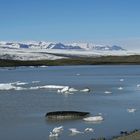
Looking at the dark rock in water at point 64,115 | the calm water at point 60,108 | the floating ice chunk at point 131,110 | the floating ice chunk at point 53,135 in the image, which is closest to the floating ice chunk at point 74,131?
the calm water at point 60,108

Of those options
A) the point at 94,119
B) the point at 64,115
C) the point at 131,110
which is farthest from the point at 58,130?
the point at 131,110

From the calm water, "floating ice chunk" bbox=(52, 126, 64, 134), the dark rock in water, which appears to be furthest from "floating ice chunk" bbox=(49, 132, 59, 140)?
the dark rock in water

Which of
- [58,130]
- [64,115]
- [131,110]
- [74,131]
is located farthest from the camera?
[131,110]

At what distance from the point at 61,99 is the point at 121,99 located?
356 centimetres

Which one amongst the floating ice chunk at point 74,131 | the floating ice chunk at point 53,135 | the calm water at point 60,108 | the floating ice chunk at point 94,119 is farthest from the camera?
the floating ice chunk at point 94,119

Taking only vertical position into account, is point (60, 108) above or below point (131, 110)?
below

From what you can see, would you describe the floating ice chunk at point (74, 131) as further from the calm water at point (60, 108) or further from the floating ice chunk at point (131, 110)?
the floating ice chunk at point (131, 110)

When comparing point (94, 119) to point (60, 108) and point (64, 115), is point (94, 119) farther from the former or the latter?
point (60, 108)

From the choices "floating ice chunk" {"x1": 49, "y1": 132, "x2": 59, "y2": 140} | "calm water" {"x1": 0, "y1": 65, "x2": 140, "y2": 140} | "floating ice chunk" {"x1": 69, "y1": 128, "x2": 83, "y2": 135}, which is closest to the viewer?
"floating ice chunk" {"x1": 49, "y1": 132, "x2": 59, "y2": 140}

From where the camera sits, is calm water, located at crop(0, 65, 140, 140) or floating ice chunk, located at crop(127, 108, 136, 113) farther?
floating ice chunk, located at crop(127, 108, 136, 113)

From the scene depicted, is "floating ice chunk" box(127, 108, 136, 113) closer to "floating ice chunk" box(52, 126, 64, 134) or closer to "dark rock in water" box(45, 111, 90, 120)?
"dark rock in water" box(45, 111, 90, 120)

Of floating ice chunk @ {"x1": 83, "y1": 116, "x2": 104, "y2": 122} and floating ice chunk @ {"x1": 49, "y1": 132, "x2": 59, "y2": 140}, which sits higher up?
floating ice chunk @ {"x1": 83, "y1": 116, "x2": 104, "y2": 122}

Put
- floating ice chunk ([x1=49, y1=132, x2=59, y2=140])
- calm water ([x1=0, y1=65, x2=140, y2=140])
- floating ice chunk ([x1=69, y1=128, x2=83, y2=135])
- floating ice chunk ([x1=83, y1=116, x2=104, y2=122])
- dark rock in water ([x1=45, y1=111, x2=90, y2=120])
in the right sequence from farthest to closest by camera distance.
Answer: dark rock in water ([x1=45, y1=111, x2=90, y2=120]) < floating ice chunk ([x1=83, y1=116, x2=104, y2=122]) < calm water ([x1=0, y1=65, x2=140, y2=140]) < floating ice chunk ([x1=69, y1=128, x2=83, y2=135]) < floating ice chunk ([x1=49, y1=132, x2=59, y2=140])

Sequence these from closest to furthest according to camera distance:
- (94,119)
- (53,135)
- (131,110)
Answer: (53,135) < (94,119) < (131,110)
